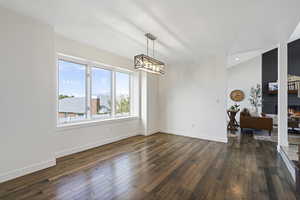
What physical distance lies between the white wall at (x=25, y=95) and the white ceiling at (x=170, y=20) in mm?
322

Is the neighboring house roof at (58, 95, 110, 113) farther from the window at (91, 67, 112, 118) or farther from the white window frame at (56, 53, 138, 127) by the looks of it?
the window at (91, 67, 112, 118)

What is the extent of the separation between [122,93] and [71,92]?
1690mm

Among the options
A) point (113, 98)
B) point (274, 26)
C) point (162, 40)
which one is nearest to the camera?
point (274, 26)

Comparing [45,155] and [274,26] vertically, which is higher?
[274,26]

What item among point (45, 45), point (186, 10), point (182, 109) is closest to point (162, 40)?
point (186, 10)

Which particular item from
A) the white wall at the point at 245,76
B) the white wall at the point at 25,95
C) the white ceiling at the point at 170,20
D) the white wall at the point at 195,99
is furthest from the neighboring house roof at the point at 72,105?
the white wall at the point at 245,76

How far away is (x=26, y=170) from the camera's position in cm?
240

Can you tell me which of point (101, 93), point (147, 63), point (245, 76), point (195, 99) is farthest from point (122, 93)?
point (245, 76)

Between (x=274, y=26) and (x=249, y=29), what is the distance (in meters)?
0.45

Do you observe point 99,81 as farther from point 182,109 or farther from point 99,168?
point 182,109

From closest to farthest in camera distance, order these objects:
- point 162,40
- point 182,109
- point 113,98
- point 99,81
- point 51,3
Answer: point 51,3
point 162,40
point 99,81
point 113,98
point 182,109

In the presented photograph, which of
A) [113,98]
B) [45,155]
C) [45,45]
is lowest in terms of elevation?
[45,155]

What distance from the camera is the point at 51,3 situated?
6.86 ft

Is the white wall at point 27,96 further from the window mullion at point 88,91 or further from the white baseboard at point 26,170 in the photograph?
the window mullion at point 88,91
